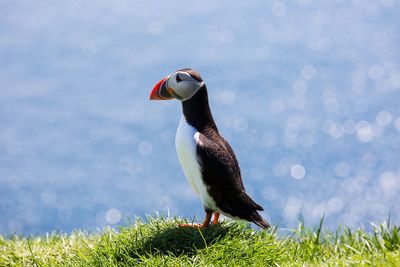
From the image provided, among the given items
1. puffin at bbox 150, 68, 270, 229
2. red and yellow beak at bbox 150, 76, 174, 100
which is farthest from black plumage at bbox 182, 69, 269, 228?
red and yellow beak at bbox 150, 76, 174, 100

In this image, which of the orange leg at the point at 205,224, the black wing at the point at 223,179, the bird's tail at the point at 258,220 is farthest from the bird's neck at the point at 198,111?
the bird's tail at the point at 258,220

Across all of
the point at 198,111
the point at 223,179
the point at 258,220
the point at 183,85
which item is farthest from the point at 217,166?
the point at 183,85

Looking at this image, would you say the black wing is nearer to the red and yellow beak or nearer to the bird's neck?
the bird's neck

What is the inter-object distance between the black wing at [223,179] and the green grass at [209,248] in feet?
0.82

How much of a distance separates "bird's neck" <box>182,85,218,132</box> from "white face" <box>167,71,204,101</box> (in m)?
0.04

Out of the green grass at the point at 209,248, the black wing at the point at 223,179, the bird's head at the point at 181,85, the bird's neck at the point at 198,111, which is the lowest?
the green grass at the point at 209,248

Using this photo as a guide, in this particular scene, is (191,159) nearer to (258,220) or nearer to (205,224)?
(205,224)

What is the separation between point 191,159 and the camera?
5285 millimetres

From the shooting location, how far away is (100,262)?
532cm

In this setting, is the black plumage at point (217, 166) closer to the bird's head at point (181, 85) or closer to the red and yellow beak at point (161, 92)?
the bird's head at point (181, 85)

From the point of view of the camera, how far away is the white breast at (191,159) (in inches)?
208

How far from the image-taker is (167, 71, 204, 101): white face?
213 inches

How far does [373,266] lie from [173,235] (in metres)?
1.67

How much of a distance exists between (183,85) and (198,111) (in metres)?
0.24
